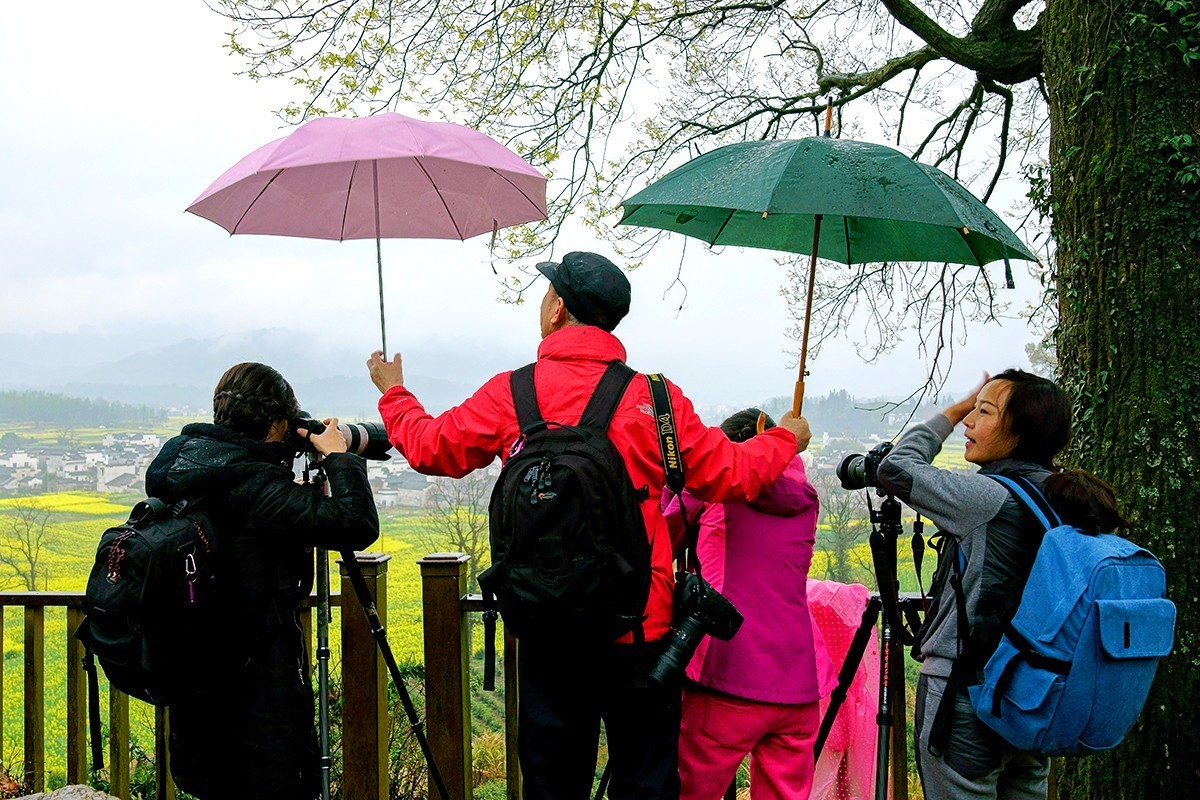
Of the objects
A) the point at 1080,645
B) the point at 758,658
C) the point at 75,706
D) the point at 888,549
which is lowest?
the point at 75,706

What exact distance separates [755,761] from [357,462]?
157 centimetres

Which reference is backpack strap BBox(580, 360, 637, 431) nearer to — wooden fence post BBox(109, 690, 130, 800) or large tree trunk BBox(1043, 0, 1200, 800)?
large tree trunk BBox(1043, 0, 1200, 800)

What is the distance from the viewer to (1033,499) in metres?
2.23

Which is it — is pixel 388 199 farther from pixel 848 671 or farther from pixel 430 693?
pixel 848 671

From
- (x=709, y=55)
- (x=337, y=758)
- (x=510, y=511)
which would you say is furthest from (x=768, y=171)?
(x=709, y=55)

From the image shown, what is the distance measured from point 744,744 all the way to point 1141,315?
2.32 meters

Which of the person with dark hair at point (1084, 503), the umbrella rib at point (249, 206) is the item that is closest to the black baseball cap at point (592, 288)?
the person with dark hair at point (1084, 503)

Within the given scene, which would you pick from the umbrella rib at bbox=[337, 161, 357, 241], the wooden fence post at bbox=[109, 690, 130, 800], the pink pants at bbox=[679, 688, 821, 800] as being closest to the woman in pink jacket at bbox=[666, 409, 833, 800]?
the pink pants at bbox=[679, 688, 821, 800]

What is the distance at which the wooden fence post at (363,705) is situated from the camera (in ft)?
10.6

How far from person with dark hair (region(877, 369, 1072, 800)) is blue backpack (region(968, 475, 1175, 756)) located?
0.07m

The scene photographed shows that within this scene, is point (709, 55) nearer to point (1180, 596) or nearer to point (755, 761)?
point (1180, 596)

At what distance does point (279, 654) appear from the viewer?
2545 millimetres

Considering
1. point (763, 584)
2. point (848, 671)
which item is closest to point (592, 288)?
point (763, 584)

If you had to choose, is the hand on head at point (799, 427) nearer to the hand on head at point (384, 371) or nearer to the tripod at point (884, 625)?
the tripod at point (884, 625)
